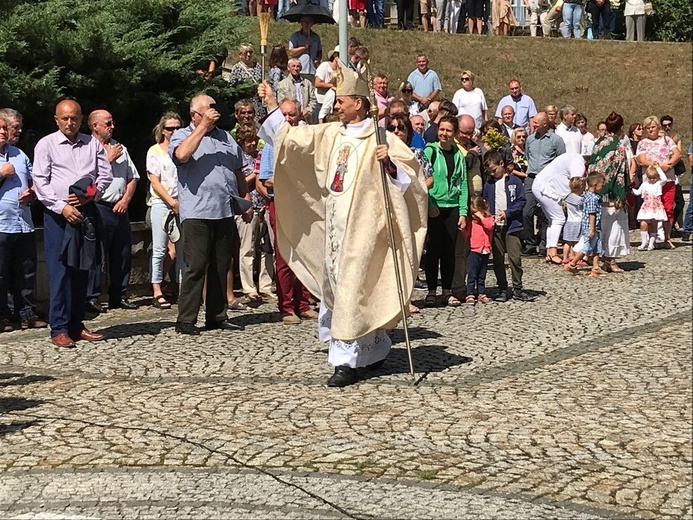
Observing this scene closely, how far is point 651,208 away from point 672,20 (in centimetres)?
1414

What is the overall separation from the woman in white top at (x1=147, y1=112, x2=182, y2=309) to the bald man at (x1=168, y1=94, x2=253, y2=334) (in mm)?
1293

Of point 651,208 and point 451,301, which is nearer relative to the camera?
point 451,301

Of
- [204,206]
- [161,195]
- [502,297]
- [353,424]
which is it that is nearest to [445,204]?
[502,297]

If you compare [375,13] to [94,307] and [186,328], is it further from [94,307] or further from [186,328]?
[186,328]

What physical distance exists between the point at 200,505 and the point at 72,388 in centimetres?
289

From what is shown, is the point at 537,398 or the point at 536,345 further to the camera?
the point at 536,345

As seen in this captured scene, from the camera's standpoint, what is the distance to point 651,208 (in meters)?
16.9

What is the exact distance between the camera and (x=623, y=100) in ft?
73.4

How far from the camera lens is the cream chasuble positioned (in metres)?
8.59

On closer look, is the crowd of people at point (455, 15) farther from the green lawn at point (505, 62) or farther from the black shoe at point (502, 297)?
the black shoe at point (502, 297)

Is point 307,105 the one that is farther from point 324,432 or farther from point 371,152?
point 324,432

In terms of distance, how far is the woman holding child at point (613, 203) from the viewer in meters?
14.8

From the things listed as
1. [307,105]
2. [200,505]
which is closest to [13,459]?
[200,505]

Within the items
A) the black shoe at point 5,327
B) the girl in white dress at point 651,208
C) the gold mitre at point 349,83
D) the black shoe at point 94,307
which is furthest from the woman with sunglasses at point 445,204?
the girl in white dress at point 651,208
